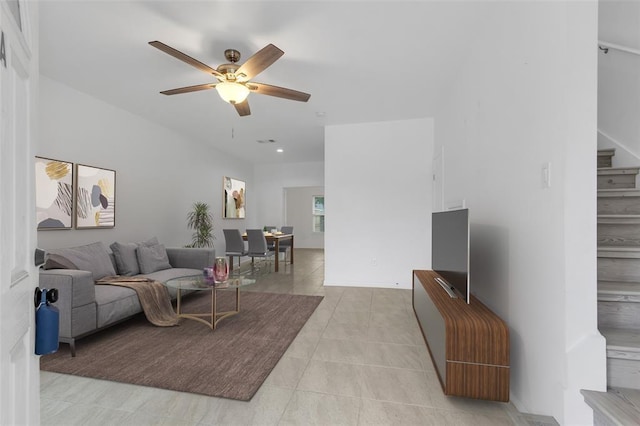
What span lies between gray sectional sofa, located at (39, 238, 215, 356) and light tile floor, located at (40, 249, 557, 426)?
1.52 ft

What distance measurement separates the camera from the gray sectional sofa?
90.8 inches

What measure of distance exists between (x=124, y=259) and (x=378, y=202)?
3.68m

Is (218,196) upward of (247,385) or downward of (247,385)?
upward

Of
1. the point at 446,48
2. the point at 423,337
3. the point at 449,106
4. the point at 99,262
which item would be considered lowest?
the point at 423,337

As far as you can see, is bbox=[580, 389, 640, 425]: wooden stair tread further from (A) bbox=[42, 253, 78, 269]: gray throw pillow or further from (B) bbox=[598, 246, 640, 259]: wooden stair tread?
(A) bbox=[42, 253, 78, 269]: gray throw pillow

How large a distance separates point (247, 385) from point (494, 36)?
3.10 metres

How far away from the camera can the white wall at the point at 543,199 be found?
1286 millimetres

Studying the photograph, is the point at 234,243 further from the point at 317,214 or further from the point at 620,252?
the point at 620,252

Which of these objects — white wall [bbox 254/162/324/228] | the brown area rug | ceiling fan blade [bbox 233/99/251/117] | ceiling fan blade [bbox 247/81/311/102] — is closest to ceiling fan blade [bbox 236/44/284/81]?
ceiling fan blade [bbox 247/81/311/102]

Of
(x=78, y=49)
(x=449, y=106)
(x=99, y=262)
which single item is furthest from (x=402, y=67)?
(x=99, y=262)

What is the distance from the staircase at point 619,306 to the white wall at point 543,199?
8 centimetres

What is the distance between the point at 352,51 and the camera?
2.62 m

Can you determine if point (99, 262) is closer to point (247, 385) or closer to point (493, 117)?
point (247, 385)

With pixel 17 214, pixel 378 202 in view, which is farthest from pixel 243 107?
pixel 378 202
